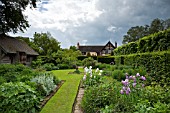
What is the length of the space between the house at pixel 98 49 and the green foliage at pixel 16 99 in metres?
62.8

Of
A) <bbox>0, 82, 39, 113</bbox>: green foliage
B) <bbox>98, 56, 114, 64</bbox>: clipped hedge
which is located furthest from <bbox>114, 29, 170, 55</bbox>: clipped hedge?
<bbox>98, 56, 114, 64</bbox>: clipped hedge

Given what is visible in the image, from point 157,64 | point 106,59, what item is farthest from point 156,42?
point 106,59

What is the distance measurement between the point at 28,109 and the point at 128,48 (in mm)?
18335

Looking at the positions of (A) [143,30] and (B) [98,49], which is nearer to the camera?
(A) [143,30]

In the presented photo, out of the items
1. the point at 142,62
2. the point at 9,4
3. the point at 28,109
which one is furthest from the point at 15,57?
the point at 28,109

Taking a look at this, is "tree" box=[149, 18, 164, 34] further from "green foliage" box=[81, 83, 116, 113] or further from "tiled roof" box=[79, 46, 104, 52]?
"green foliage" box=[81, 83, 116, 113]

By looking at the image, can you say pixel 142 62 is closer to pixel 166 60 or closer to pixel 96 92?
pixel 166 60

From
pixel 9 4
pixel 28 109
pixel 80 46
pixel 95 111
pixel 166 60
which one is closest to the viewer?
pixel 95 111

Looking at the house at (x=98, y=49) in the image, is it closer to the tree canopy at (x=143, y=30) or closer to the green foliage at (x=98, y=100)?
the tree canopy at (x=143, y=30)

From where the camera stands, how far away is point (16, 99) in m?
5.43

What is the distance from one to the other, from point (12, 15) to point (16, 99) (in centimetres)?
2225

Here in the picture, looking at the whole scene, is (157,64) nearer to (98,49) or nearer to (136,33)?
(136,33)

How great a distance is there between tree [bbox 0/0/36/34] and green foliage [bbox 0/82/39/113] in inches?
850

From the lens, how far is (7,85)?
5934 millimetres
